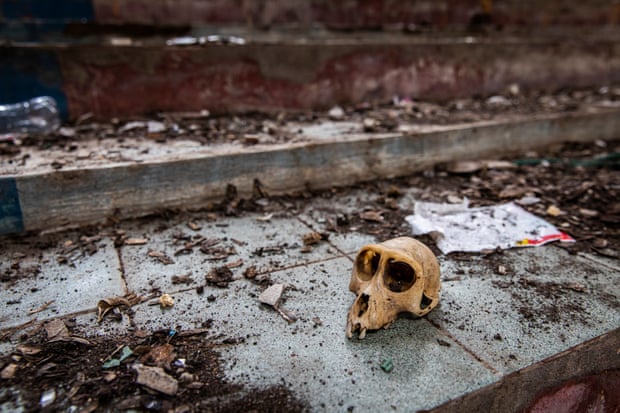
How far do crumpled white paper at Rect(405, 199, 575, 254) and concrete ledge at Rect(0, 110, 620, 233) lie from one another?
2.54 ft

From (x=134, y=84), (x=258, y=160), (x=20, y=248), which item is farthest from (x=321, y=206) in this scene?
(x=134, y=84)

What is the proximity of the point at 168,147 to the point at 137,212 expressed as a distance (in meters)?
0.62

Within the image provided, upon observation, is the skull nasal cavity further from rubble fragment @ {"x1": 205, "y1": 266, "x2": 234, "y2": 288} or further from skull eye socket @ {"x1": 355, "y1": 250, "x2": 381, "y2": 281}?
rubble fragment @ {"x1": 205, "y1": 266, "x2": 234, "y2": 288}

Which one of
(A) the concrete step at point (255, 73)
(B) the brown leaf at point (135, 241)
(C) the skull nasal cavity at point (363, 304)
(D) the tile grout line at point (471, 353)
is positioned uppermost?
(A) the concrete step at point (255, 73)

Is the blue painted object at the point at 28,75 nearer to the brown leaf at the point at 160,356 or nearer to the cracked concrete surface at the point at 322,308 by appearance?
the cracked concrete surface at the point at 322,308

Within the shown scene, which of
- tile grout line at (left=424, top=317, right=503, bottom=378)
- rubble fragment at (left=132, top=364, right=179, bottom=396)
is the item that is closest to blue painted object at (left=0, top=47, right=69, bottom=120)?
rubble fragment at (left=132, top=364, right=179, bottom=396)

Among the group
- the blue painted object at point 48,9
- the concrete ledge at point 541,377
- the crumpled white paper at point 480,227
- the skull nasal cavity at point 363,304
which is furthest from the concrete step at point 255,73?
the concrete ledge at point 541,377

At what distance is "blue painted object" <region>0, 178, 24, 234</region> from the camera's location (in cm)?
253

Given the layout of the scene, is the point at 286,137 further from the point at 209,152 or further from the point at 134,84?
the point at 134,84

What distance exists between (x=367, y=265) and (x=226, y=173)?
154 centimetres

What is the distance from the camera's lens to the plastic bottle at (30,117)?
3605mm

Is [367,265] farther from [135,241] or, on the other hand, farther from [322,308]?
[135,241]

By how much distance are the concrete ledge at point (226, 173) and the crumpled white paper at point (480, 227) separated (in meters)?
0.77

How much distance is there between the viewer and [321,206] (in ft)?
10.5
